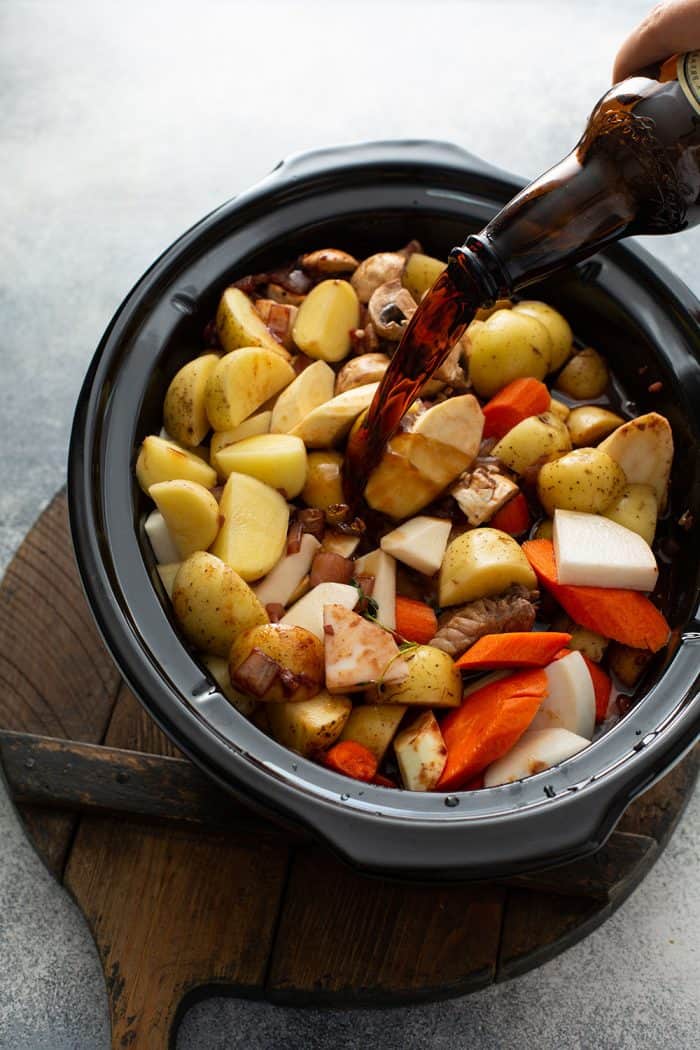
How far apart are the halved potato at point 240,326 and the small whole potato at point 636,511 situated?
0.67 m

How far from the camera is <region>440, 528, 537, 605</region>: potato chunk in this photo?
172 centimetres

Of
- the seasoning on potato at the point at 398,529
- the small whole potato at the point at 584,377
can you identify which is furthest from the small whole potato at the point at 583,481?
the small whole potato at the point at 584,377

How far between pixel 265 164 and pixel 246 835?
2.19m

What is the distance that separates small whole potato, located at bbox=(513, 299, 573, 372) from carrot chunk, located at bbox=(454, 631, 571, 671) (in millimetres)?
600

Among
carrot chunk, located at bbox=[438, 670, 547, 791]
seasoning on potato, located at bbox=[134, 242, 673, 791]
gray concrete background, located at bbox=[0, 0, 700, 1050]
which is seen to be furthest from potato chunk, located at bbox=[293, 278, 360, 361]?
gray concrete background, located at bbox=[0, 0, 700, 1050]

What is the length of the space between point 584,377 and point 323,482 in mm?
573

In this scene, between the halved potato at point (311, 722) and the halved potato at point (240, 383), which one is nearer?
the halved potato at point (311, 722)

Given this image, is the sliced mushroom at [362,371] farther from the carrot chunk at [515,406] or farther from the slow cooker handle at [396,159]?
the slow cooker handle at [396,159]

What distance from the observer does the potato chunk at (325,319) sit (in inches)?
76.0

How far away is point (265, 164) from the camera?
3.23 meters

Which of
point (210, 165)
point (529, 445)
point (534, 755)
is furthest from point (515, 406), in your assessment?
point (210, 165)

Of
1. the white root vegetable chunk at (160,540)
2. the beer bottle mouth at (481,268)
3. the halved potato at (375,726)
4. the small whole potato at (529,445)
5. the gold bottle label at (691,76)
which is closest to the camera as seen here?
the gold bottle label at (691,76)

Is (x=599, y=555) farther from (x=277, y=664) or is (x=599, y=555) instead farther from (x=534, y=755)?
(x=277, y=664)

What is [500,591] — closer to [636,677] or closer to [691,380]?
[636,677]
